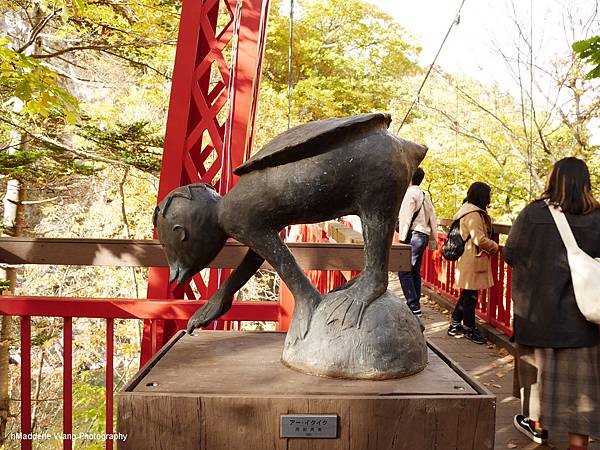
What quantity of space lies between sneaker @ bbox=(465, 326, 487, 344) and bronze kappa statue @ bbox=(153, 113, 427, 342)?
13.4 ft

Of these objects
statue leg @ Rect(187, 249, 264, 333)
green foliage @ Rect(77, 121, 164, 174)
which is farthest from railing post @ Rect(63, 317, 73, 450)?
green foliage @ Rect(77, 121, 164, 174)

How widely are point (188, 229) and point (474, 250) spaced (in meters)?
3.90

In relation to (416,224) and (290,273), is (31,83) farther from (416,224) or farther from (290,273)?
(416,224)

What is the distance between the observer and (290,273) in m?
1.76

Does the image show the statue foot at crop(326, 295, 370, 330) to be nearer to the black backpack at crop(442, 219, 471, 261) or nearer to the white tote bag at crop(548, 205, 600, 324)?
the white tote bag at crop(548, 205, 600, 324)

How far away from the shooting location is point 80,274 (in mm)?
10375

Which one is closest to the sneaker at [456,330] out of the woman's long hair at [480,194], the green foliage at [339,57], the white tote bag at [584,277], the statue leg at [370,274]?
the woman's long hair at [480,194]

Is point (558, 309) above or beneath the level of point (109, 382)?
above

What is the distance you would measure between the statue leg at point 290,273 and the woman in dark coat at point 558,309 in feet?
4.88

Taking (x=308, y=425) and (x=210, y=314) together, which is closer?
(x=308, y=425)

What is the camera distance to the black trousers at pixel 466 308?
17.1 ft

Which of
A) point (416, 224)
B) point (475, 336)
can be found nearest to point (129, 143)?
point (416, 224)

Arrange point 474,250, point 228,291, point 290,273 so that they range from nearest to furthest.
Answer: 1. point 290,273
2. point 228,291
3. point 474,250

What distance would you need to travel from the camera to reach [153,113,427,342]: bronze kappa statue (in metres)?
1.64
